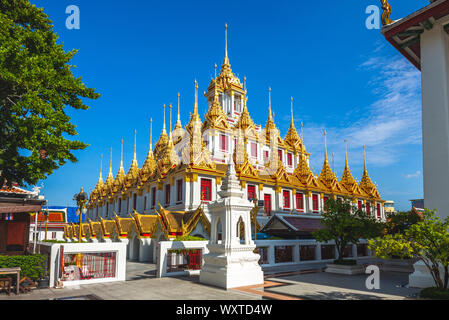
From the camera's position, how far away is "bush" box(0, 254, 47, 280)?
37.8ft

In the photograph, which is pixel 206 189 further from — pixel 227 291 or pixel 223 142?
pixel 227 291

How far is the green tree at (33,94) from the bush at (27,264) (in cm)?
317

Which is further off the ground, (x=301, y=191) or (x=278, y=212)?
(x=301, y=191)

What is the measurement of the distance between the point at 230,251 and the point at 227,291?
5.26 ft

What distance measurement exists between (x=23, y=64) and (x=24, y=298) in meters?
8.32

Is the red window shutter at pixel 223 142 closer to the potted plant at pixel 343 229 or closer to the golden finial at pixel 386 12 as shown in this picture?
the potted plant at pixel 343 229

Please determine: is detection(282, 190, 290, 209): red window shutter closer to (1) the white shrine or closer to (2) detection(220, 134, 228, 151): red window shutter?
(2) detection(220, 134, 228, 151): red window shutter

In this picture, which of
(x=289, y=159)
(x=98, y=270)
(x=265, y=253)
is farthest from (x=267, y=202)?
(x=98, y=270)

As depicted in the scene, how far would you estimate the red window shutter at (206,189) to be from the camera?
81.5ft

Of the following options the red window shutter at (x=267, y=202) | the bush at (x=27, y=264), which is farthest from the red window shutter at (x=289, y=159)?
the bush at (x=27, y=264)

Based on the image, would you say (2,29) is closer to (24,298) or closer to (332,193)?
(24,298)

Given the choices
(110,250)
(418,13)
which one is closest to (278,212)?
(110,250)

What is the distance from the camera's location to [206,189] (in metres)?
25.0

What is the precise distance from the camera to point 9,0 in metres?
13.7
